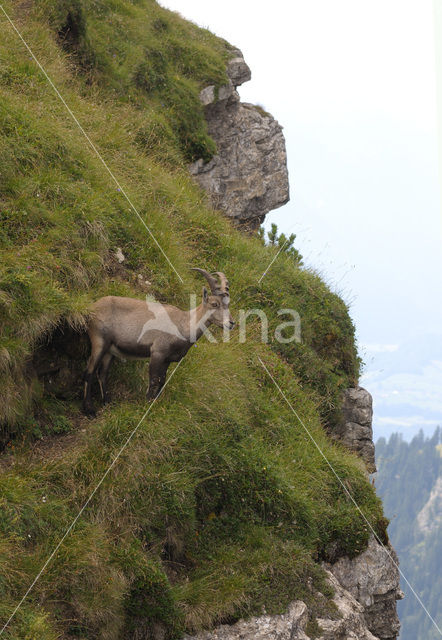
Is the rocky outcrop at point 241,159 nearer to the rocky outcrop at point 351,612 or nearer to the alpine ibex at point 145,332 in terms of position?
the alpine ibex at point 145,332

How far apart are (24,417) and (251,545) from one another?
3.78 m

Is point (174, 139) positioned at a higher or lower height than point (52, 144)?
higher

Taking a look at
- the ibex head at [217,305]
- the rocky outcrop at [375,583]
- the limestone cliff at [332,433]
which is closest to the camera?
the limestone cliff at [332,433]

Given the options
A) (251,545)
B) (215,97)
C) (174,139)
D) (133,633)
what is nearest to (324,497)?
(251,545)

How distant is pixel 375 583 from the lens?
38.8 feet

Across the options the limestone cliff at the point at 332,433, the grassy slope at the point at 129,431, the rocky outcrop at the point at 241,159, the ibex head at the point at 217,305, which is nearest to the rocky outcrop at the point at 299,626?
the limestone cliff at the point at 332,433

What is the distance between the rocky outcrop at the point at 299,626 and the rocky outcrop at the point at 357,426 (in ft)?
19.5

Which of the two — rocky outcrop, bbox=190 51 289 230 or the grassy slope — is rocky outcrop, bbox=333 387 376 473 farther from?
rocky outcrop, bbox=190 51 289 230

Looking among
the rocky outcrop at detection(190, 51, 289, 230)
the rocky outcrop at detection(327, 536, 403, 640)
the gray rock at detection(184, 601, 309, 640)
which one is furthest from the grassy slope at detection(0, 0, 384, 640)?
the rocky outcrop at detection(190, 51, 289, 230)

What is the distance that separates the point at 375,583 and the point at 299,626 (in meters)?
2.63

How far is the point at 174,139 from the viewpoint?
20.0 metres

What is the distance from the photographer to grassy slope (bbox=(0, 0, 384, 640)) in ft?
28.6

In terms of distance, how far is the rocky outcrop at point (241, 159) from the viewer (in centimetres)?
2198

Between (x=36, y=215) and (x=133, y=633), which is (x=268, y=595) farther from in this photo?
(x=36, y=215)
